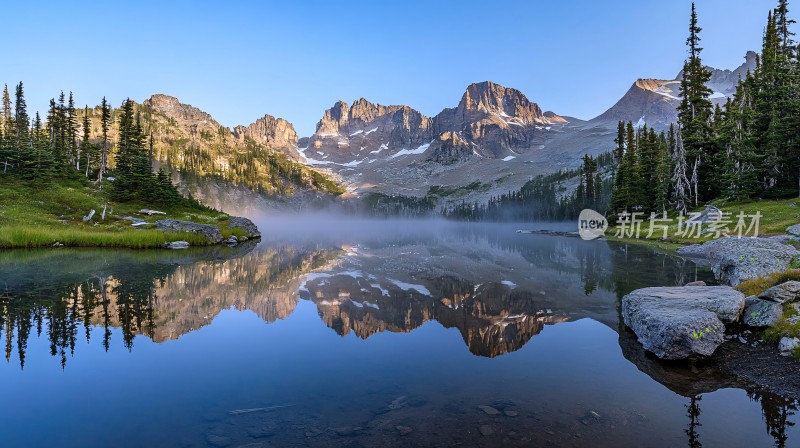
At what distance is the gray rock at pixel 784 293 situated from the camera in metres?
13.6

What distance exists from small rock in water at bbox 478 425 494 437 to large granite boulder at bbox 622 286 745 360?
Result: 7568 millimetres

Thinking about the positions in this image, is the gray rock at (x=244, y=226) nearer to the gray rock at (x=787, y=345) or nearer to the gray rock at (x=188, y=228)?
the gray rock at (x=188, y=228)

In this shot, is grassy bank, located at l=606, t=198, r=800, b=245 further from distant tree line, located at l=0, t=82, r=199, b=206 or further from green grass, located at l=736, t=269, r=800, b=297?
distant tree line, located at l=0, t=82, r=199, b=206

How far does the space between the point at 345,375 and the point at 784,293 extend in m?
16.0

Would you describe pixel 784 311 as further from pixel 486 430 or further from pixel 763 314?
pixel 486 430

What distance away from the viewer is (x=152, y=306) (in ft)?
64.1

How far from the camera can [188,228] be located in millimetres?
56906

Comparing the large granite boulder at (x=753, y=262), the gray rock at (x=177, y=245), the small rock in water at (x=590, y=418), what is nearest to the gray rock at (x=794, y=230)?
the large granite boulder at (x=753, y=262)

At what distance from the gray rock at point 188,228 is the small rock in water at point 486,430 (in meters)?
57.8

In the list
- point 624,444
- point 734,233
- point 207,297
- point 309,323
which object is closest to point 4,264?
point 207,297

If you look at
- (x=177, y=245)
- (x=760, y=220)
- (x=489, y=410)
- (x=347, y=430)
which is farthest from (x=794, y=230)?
(x=177, y=245)

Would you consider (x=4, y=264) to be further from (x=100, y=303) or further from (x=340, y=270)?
(x=340, y=270)

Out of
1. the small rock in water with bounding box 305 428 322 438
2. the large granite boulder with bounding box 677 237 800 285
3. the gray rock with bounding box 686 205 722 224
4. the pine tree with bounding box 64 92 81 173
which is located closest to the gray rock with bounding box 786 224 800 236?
the large granite boulder with bounding box 677 237 800 285

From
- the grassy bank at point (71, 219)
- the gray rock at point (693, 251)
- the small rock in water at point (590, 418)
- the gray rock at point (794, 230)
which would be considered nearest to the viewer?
the small rock in water at point (590, 418)
